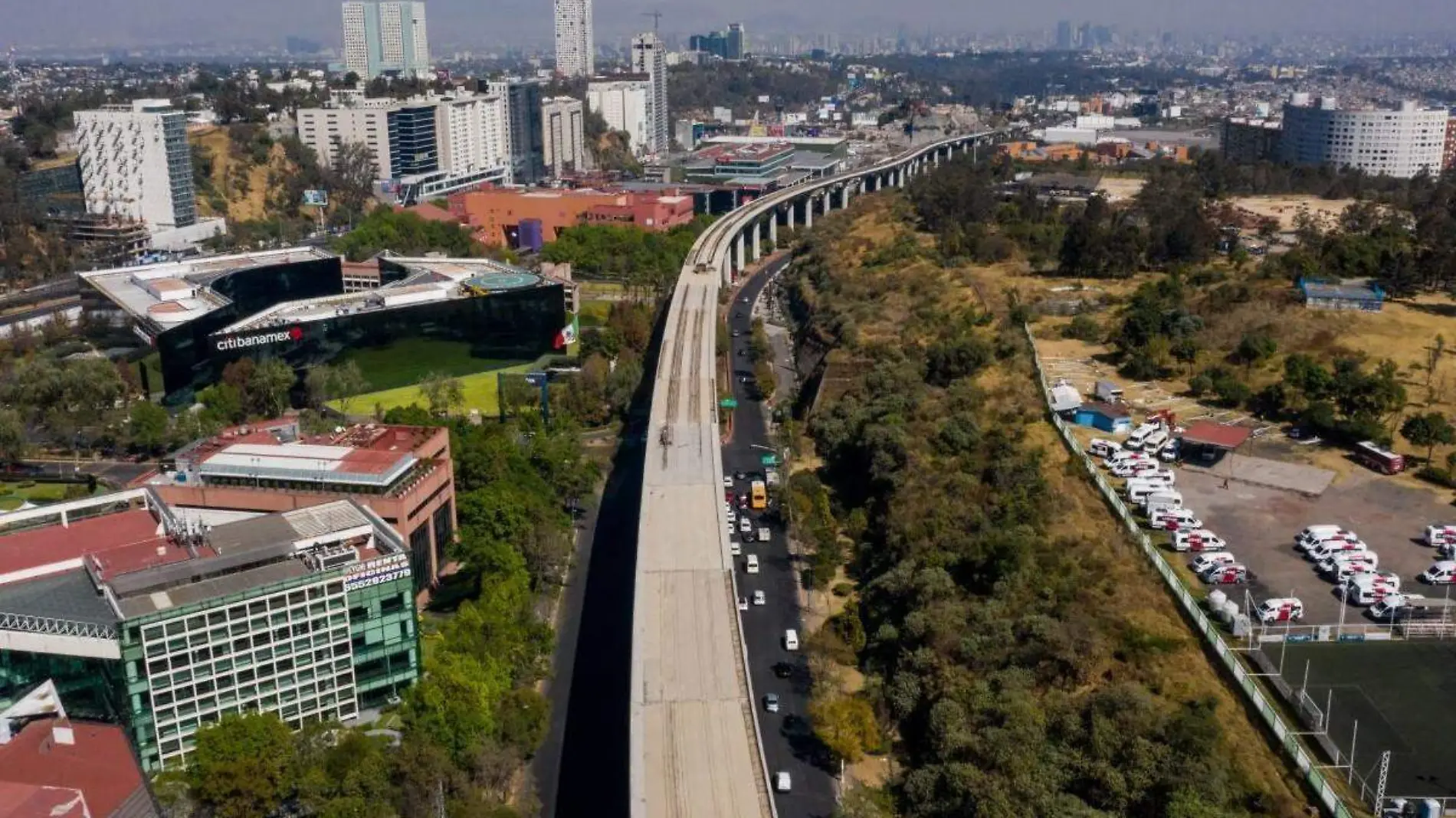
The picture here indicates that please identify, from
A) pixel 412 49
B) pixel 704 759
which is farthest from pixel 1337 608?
pixel 412 49

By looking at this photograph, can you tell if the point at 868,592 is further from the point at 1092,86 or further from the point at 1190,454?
the point at 1092,86

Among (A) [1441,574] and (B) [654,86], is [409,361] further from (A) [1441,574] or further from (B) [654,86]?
(B) [654,86]

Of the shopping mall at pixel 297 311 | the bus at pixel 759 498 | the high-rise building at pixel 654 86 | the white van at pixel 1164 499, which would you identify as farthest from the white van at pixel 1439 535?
the high-rise building at pixel 654 86

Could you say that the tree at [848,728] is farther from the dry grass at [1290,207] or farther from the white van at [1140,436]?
the dry grass at [1290,207]

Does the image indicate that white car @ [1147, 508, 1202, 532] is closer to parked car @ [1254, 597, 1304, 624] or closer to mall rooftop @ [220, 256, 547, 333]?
parked car @ [1254, 597, 1304, 624]

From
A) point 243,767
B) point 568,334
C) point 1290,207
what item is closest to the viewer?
point 243,767

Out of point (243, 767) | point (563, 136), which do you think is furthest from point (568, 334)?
point (563, 136)
